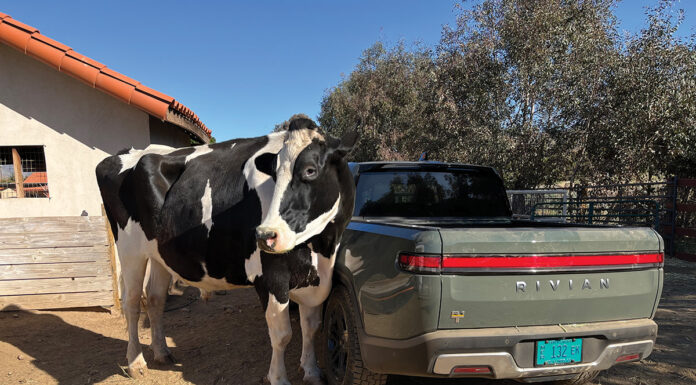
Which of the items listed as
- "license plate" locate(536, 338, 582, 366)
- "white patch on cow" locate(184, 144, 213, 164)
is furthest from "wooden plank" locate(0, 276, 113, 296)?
"license plate" locate(536, 338, 582, 366)

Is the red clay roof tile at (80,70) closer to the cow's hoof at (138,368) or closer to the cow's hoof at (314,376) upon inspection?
the cow's hoof at (138,368)

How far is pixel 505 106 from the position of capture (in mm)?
10914

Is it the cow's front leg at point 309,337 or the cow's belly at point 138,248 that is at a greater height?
the cow's belly at point 138,248

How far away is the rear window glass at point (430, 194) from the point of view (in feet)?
12.0

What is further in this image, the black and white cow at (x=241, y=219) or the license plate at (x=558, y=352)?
the black and white cow at (x=241, y=219)

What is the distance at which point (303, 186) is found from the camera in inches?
105

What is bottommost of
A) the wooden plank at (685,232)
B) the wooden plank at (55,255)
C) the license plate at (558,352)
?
the wooden plank at (685,232)

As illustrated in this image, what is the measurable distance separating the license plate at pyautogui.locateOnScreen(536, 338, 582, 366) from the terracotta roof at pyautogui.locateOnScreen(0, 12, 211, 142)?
19.8 ft

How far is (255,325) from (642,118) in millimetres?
9492

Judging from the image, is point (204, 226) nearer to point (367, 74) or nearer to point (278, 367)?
point (278, 367)

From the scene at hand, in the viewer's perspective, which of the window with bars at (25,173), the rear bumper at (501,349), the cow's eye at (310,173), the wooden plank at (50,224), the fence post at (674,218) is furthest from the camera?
the fence post at (674,218)

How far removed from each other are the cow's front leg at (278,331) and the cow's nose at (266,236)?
76 cm

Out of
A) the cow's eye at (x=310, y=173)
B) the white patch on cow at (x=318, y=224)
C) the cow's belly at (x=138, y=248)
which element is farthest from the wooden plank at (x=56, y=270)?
the cow's eye at (x=310, y=173)

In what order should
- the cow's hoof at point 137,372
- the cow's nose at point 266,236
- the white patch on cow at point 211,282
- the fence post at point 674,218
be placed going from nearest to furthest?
1. the cow's nose at point 266,236
2. the white patch on cow at point 211,282
3. the cow's hoof at point 137,372
4. the fence post at point 674,218
